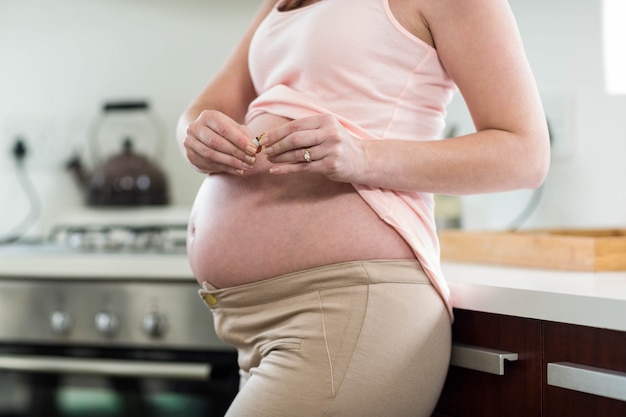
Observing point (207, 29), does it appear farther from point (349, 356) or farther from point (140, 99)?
point (349, 356)

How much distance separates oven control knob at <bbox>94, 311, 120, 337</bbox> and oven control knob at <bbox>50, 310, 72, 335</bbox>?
0.07m

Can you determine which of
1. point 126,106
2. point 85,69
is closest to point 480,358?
point 126,106

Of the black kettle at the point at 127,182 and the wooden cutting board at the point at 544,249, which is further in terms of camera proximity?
the black kettle at the point at 127,182

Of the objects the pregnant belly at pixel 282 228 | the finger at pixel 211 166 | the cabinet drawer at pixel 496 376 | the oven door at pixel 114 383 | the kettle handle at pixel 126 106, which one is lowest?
the oven door at pixel 114 383

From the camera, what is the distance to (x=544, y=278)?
101 centimetres

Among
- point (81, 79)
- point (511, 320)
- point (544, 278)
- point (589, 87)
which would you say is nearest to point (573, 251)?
point (544, 278)

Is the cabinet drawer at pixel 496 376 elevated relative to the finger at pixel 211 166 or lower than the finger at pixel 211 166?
lower

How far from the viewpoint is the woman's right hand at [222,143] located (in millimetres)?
866

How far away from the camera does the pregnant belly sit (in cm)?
88

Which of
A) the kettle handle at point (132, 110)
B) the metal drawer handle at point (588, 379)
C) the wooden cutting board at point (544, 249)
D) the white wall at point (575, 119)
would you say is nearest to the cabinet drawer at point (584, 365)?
the metal drawer handle at point (588, 379)

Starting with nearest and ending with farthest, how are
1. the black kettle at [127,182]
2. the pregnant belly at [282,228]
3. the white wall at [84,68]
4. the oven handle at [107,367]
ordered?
the pregnant belly at [282,228] → the oven handle at [107,367] → the black kettle at [127,182] → the white wall at [84,68]

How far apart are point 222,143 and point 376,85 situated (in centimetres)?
18

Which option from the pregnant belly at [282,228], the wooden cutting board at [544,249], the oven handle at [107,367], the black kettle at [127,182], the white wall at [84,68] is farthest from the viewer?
the white wall at [84,68]

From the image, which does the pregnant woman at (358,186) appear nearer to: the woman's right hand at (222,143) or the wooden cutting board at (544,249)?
the woman's right hand at (222,143)
